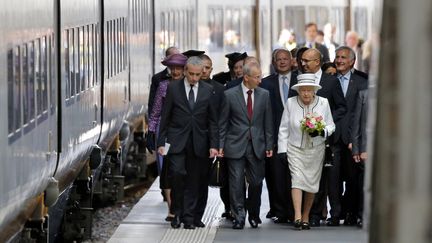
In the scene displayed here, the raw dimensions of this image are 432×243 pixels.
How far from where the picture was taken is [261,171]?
13586 mm

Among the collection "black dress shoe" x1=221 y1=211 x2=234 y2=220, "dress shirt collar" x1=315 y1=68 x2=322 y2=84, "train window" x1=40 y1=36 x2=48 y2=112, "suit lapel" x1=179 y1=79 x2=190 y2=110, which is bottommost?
"black dress shoe" x1=221 y1=211 x2=234 y2=220

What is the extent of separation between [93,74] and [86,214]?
1.81 meters

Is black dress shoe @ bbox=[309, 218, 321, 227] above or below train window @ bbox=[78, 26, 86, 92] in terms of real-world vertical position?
below

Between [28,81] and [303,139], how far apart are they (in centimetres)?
515

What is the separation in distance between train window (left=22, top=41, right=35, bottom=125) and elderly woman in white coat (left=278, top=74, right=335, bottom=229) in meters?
4.71

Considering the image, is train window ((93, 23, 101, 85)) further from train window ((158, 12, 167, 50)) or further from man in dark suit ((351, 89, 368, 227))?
train window ((158, 12, 167, 50))

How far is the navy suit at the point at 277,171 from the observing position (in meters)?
14.0

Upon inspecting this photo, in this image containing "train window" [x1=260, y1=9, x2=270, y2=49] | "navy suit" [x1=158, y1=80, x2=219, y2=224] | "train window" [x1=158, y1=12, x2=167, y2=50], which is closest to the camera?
"navy suit" [x1=158, y1=80, x2=219, y2=224]

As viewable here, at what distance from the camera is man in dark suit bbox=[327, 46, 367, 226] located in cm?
1373

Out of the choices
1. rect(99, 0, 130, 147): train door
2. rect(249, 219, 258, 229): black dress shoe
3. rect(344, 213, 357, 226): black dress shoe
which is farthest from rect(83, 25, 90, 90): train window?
rect(344, 213, 357, 226): black dress shoe

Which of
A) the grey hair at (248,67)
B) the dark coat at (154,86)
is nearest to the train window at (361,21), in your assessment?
the dark coat at (154,86)

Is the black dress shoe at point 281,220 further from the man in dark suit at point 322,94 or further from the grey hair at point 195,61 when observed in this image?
the grey hair at point 195,61

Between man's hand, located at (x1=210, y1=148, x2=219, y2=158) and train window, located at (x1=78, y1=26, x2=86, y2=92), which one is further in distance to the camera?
man's hand, located at (x1=210, y1=148, x2=219, y2=158)

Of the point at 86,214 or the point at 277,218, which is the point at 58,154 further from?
the point at 277,218
